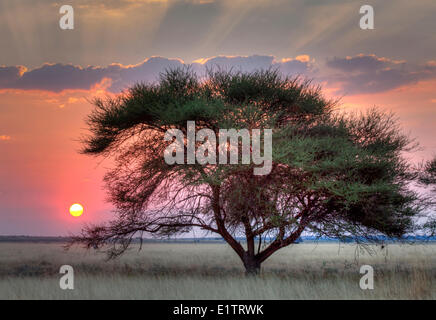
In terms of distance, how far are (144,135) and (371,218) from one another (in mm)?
9390

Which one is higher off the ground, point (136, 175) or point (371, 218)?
point (136, 175)

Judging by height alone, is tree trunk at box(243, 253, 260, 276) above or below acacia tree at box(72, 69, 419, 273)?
below

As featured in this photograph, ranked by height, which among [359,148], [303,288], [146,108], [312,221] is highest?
[146,108]

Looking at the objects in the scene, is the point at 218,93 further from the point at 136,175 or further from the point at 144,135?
the point at 136,175

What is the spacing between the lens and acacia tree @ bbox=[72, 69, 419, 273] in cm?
1603

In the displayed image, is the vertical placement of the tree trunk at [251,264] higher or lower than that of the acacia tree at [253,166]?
lower

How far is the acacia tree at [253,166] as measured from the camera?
631 inches

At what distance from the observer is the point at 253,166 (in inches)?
621

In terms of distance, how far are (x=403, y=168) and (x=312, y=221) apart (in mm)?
4468

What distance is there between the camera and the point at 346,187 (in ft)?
52.0

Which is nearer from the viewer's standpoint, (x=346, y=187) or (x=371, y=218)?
(x=346, y=187)
